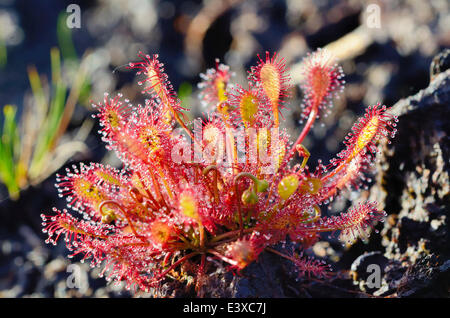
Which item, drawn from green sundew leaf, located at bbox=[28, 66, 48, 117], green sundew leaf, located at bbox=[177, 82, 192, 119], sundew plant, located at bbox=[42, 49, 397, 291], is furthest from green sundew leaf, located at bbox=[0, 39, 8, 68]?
sundew plant, located at bbox=[42, 49, 397, 291]

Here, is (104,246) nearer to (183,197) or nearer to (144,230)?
(144,230)

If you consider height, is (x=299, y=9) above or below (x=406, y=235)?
above

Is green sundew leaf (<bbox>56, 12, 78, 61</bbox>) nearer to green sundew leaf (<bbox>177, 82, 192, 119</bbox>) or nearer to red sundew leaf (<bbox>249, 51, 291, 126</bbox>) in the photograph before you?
green sundew leaf (<bbox>177, 82, 192, 119</bbox>)

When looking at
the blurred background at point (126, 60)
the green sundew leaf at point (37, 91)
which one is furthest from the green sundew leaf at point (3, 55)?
the green sundew leaf at point (37, 91)

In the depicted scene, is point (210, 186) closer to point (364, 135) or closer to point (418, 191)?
point (364, 135)

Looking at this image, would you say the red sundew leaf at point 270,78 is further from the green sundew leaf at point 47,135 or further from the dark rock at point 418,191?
the green sundew leaf at point 47,135

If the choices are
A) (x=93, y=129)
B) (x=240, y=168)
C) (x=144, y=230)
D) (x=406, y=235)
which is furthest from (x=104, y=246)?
(x=93, y=129)
